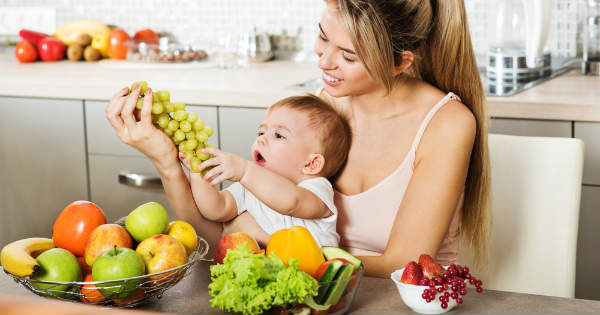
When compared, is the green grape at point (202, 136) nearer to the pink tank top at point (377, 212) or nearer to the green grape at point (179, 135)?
the green grape at point (179, 135)

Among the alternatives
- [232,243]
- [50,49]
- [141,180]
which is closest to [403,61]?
[232,243]

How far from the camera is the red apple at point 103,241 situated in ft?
3.14

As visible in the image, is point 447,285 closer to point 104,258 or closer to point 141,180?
point 104,258

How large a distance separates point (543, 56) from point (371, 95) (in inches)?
43.6

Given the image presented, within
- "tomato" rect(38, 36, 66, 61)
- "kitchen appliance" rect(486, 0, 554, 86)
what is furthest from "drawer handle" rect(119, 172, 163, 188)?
"kitchen appliance" rect(486, 0, 554, 86)

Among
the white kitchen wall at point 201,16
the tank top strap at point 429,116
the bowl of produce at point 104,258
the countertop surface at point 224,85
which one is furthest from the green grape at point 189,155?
the white kitchen wall at point 201,16

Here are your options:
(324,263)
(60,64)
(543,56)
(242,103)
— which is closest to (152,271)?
(324,263)

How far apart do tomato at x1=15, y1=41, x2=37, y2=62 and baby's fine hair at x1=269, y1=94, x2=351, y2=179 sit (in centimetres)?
189

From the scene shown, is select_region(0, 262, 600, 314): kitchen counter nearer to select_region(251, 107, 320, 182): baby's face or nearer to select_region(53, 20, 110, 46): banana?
select_region(251, 107, 320, 182): baby's face

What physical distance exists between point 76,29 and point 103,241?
2375mm

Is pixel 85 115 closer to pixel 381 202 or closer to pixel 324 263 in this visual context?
pixel 381 202

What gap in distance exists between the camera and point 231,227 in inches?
56.5

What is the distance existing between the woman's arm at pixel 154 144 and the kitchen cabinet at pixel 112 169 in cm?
104

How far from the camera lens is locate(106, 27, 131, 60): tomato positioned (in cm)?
296
